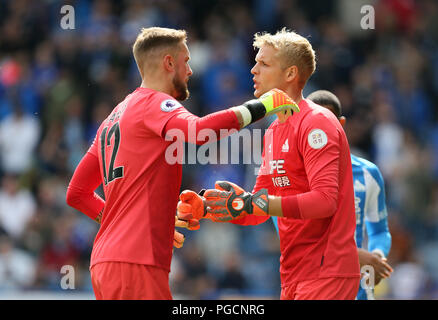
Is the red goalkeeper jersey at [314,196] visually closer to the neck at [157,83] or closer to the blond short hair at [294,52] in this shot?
the blond short hair at [294,52]

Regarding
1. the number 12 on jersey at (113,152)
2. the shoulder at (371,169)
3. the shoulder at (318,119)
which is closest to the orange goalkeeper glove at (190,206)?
the number 12 on jersey at (113,152)

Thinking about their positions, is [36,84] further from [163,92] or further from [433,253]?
[163,92]

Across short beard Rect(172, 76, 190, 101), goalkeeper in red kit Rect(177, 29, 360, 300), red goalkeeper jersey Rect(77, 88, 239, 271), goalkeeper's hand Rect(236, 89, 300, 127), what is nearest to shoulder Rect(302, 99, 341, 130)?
goalkeeper in red kit Rect(177, 29, 360, 300)

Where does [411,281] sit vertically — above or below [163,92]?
below

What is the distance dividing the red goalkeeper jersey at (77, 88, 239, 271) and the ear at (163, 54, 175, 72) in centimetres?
23

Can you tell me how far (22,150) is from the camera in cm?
1234

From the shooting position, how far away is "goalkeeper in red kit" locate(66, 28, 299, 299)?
14.8 ft

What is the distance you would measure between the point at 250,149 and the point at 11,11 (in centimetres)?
630

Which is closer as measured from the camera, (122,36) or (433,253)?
(433,253)

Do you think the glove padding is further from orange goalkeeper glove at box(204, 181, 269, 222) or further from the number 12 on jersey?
the number 12 on jersey

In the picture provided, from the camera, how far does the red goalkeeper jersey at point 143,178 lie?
4.53m

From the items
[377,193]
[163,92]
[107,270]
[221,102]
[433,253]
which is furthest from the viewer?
[221,102]

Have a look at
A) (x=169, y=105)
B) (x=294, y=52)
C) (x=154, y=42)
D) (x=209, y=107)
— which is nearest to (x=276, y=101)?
(x=294, y=52)

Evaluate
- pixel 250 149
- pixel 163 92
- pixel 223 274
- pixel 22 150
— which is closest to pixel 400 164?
pixel 250 149
